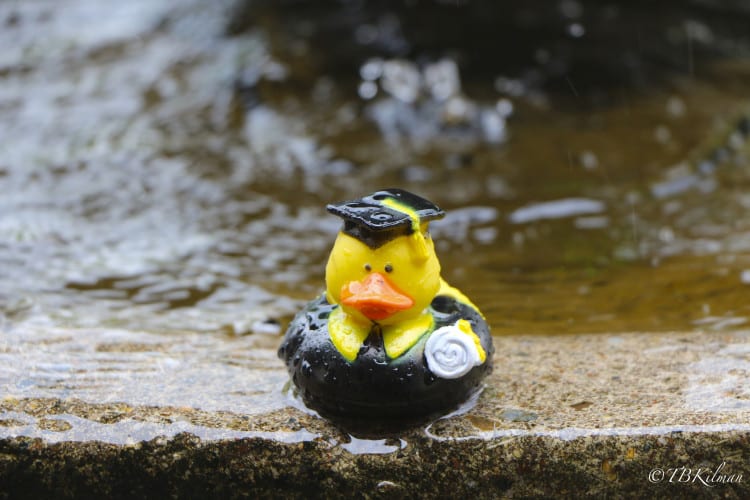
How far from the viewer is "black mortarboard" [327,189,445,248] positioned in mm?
2244

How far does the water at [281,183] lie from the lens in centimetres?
343

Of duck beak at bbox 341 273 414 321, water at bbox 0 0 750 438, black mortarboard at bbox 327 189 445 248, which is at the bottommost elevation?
water at bbox 0 0 750 438

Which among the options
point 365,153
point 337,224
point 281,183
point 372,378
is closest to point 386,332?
point 372,378

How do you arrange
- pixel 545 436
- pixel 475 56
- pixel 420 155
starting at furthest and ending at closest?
pixel 475 56
pixel 420 155
pixel 545 436

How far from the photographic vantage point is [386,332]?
2359mm

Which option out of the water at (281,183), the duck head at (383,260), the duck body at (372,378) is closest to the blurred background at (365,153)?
the water at (281,183)

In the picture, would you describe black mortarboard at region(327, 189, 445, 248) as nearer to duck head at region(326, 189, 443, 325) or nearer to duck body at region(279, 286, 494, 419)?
duck head at region(326, 189, 443, 325)

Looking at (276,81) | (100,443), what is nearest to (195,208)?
(276,81)

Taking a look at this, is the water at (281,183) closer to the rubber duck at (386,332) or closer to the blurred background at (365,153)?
the blurred background at (365,153)

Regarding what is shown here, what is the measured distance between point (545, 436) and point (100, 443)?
4.09 ft

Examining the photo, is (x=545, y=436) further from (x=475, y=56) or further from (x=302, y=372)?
(x=475, y=56)

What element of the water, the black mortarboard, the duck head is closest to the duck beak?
the duck head

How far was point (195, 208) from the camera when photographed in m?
5.43

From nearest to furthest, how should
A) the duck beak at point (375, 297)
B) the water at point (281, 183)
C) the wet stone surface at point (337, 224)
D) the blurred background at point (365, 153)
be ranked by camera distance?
the duck beak at point (375, 297) → the wet stone surface at point (337, 224) → the water at point (281, 183) → the blurred background at point (365, 153)
